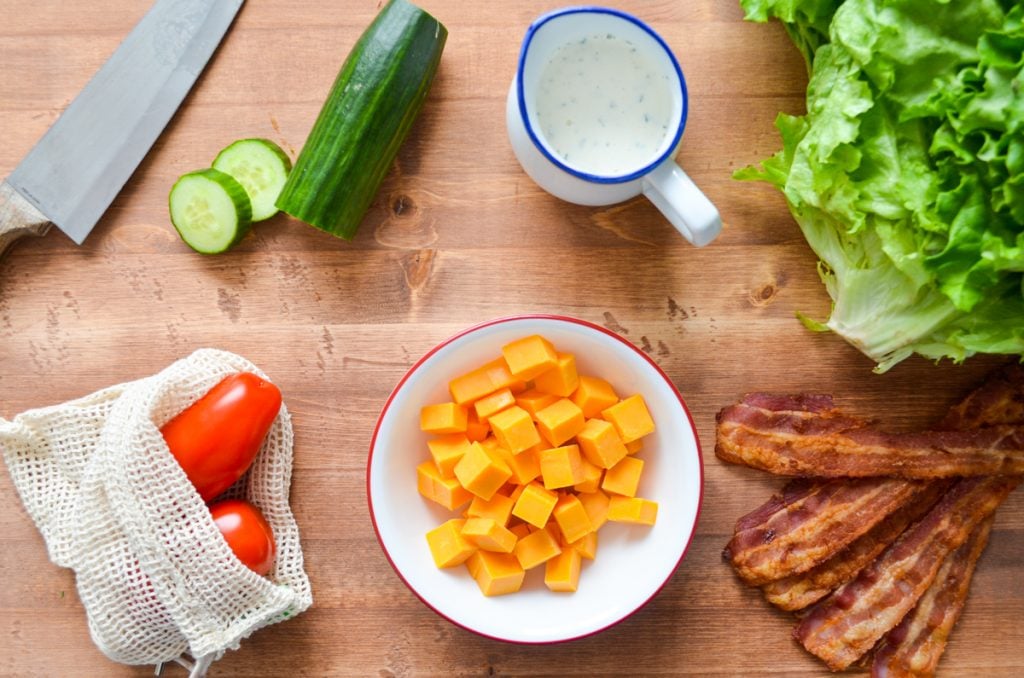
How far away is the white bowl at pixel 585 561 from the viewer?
2006 millimetres

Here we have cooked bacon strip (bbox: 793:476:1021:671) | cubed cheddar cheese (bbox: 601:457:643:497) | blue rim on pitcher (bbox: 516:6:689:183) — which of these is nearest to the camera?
blue rim on pitcher (bbox: 516:6:689:183)

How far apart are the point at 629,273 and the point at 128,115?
1.41m

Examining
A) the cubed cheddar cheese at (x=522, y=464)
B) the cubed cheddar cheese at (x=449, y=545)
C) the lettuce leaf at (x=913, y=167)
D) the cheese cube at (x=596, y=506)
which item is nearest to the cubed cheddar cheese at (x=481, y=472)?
the cubed cheddar cheese at (x=522, y=464)

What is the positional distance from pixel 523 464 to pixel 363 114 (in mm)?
976

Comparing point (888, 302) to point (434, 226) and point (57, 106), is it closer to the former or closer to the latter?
point (434, 226)

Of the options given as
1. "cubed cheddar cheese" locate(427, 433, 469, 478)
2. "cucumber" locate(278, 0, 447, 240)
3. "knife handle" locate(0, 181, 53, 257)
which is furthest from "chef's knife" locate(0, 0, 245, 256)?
"cubed cheddar cheese" locate(427, 433, 469, 478)

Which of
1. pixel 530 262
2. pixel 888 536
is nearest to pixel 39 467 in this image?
pixel 530 262

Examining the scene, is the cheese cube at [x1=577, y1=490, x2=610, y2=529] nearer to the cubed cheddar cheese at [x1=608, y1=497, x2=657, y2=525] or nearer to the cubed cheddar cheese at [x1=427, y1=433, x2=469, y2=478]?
→ the cubed cheddar cheese at [x1=608, y1=497, x2=657, y2=525]

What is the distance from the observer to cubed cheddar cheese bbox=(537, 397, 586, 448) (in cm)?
200

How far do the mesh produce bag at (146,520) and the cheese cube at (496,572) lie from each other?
487mm

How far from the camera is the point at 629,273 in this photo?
224 centimetres

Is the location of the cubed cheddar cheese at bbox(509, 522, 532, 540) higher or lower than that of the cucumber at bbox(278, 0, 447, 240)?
lower

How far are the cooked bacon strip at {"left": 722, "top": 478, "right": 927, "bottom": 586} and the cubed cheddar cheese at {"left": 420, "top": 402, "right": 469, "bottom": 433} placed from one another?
2.76ft

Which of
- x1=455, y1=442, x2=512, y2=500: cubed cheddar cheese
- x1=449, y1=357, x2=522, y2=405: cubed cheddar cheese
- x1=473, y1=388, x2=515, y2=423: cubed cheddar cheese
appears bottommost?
x1=455, y1=442, x2=512, y2=500: cubed cheddar cheese
